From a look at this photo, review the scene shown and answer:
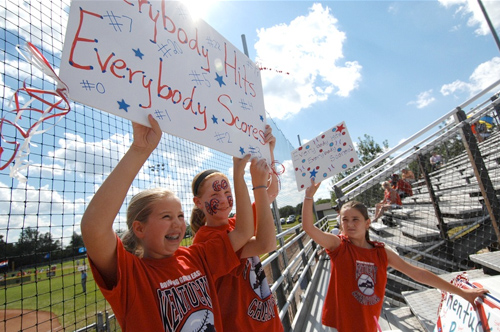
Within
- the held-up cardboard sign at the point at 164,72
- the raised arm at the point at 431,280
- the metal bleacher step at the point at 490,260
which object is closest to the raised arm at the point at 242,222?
the held-up cardboard sign at the point at 164,72

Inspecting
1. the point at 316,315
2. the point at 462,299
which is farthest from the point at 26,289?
the point at 462,299

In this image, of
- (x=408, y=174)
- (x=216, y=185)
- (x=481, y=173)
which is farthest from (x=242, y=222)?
(x=408, y=174)

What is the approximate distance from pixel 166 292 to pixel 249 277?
1.74ft

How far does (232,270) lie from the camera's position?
1339mm

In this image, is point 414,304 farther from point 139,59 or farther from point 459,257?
point 139,59

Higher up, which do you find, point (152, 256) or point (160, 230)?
point (160, 230)

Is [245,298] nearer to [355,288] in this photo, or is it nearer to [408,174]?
[355,288]

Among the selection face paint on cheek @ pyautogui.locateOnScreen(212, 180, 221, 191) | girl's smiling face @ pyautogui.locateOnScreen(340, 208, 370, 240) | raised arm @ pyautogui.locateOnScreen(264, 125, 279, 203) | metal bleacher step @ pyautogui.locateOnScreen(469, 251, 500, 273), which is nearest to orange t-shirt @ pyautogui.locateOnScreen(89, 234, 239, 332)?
face paint on cheek @ pyautogui.locateOnScreen(212, 180, 221, 191)

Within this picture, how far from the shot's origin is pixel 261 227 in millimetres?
1371

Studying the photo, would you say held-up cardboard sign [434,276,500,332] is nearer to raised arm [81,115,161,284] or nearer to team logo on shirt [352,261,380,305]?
team logo on shirt [352,261,380,305]

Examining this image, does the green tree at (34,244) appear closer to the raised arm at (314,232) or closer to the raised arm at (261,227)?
the raised arm at (261,227)

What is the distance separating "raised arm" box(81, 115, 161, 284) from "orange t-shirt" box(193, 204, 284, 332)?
0.57m

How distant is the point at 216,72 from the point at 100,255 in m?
1.05

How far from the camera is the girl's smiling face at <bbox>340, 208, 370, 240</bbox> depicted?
195 cm
